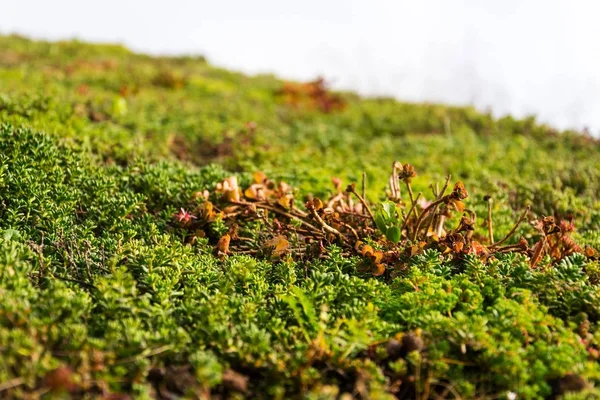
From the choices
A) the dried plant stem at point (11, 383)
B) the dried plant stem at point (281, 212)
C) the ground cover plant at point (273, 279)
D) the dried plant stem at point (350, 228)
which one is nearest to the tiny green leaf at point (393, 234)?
the ground cover plant at point (273, 279)

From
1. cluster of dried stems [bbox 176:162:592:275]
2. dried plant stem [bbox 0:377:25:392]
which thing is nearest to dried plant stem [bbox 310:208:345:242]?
cluster of dried stems [bbox 176:162:592:275]

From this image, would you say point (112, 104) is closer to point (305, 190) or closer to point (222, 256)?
point (305, 190)

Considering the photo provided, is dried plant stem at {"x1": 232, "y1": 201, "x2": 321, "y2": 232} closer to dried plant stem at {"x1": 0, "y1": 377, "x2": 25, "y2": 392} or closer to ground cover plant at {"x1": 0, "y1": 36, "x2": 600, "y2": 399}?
ground cover plant at {"x1": 0, "y1": 36, "x2": 600, "y2": 399}

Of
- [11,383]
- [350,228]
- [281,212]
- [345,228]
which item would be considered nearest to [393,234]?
[350,228]

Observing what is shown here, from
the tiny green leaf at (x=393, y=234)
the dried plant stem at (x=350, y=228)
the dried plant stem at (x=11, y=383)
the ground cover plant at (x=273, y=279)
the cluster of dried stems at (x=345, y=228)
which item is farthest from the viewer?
the dried plant stem at (x=350, y=228)

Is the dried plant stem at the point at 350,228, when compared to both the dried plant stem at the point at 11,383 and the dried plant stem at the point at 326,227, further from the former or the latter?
the dried plant stem at the point at 11,383

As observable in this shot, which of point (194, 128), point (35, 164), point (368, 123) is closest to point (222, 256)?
point (35, 164)

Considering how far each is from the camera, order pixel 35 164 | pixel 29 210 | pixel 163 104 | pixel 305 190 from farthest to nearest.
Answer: pixel 163 104 → pixel 305 190 → pixel 35 164 → pixel 29 210

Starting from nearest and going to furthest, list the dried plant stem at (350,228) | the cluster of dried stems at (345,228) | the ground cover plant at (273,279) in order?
the ground cover plant at (273,279)
the cluster of dried stems at (345,228)
the dried plant stem at (350,228)

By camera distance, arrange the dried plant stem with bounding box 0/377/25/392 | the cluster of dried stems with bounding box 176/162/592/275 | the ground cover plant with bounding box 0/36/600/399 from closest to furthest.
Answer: the dried plant stem with bounding box 0/377/25/392, the ground cover plant with bounding box 0/36/600/399, the cluster of dried stems with bounding box 176/162/592/275
